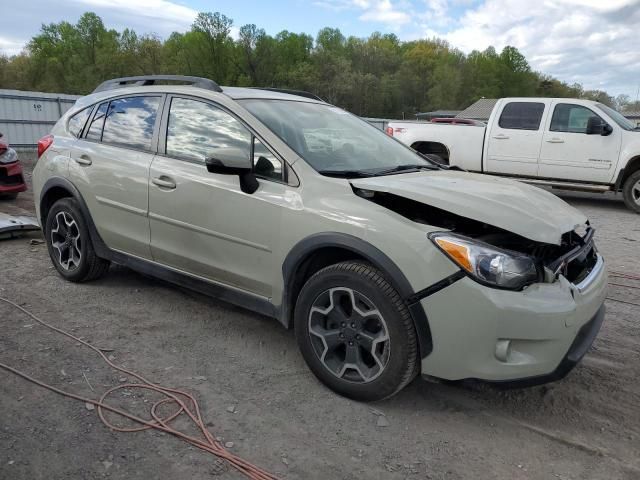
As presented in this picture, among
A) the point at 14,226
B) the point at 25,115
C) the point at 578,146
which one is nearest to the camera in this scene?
the point at 14,226

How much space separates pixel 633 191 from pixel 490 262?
8.80 meters

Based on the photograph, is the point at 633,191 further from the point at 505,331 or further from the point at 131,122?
the point at 131,122

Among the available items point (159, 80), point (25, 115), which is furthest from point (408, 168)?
point (25, 115)

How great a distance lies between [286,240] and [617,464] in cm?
203

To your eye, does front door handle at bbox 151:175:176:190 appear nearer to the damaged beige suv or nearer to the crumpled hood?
the damaged beige suv

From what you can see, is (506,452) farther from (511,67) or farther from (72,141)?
(511,67)

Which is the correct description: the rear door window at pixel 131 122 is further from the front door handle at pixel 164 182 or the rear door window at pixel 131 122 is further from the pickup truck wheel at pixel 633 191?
the pickup truck wheel at pixel 633 191

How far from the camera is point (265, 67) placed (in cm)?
7256

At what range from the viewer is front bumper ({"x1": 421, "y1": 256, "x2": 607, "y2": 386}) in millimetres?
2529

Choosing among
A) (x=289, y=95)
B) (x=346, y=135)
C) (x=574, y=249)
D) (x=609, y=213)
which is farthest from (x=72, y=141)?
(x=609, y=213)

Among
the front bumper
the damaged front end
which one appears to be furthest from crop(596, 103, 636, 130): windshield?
the front bumper

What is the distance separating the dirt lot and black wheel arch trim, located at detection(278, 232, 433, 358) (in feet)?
1.60

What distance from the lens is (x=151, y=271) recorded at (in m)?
4.11

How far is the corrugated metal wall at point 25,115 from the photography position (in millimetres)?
15344
